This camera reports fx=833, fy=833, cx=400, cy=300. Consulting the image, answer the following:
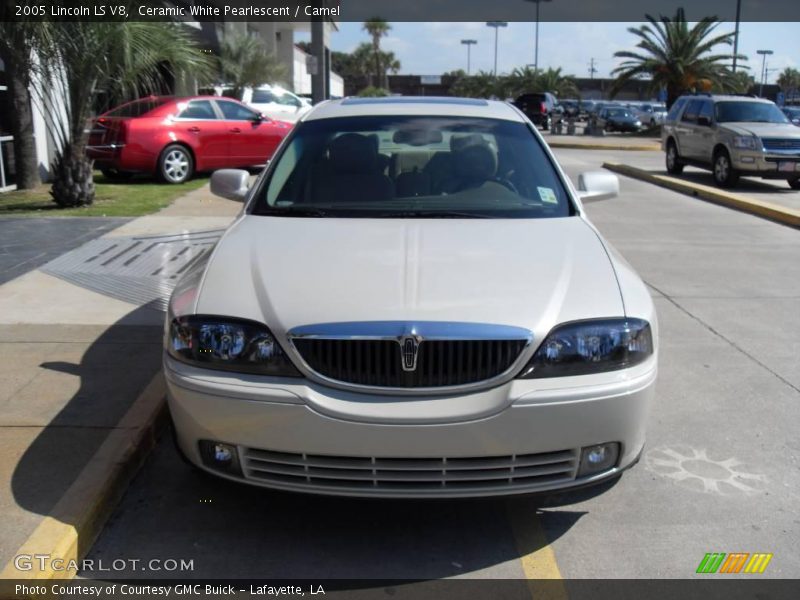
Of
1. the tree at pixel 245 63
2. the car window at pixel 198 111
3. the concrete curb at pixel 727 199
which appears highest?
the tree at pixel 245 63

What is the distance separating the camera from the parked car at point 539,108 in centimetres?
4112

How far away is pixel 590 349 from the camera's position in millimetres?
3219

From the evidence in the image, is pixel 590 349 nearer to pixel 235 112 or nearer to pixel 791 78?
pixel 235 112

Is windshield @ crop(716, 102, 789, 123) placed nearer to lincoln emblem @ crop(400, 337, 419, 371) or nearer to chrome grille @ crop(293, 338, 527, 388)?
chrome grille @ crop(293, 338, 527, 388)

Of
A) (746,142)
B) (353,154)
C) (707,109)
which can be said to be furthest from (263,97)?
(353,154)

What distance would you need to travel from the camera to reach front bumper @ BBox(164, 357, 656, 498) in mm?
3029

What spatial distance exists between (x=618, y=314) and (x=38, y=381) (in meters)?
3.34

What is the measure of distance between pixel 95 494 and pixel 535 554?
1840mm

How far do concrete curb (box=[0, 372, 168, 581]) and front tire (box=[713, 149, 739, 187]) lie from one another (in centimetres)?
1399

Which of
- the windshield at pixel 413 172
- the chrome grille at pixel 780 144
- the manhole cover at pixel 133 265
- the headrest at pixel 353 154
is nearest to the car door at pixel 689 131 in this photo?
the chrome grille at pixel 780 144

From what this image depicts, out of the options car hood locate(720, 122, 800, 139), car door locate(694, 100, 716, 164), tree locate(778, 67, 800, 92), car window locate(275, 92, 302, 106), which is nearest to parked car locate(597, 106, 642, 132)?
car window locate(275, 92, 302, 106)

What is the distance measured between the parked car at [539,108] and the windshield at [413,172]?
36.8 metres

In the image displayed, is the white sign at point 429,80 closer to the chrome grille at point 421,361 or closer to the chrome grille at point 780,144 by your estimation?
the chrome grille at point 780,144

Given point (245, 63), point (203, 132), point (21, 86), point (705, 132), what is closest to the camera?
point (21, 86)
